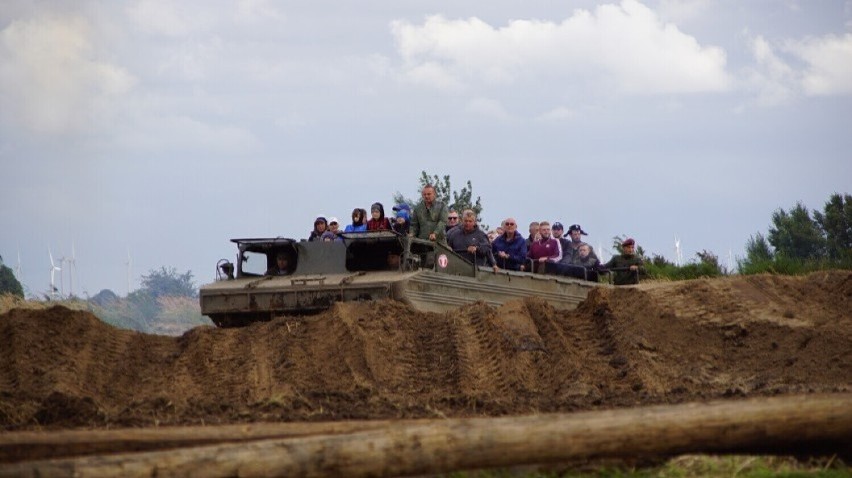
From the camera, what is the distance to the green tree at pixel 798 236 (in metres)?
47.8

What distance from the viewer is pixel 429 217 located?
21938mm

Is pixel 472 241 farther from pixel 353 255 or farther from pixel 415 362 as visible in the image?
pixel 415 362

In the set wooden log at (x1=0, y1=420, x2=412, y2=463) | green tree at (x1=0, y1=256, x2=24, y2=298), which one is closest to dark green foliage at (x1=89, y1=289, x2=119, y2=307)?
green tree at (x1=0, y1=256, x2=24, y2=298)

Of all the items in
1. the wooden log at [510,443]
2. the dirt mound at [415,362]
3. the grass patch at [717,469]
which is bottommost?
the grass patch at [717,469]

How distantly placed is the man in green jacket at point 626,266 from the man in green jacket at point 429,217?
4538 mm

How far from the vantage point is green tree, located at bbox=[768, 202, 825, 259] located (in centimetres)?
4781

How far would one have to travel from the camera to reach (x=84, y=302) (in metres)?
33.5

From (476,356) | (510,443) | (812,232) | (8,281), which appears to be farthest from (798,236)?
(510,443)

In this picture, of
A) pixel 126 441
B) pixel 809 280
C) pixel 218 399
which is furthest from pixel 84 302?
pixel 126 441

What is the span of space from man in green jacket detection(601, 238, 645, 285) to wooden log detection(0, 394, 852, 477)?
15.7m

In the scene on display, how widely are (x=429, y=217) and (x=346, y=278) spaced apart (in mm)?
2829

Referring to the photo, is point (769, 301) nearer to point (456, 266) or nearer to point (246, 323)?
point (456, 266)

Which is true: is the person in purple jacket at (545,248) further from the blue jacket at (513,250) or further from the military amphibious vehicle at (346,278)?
the military amphibious vehicle at (346,278)

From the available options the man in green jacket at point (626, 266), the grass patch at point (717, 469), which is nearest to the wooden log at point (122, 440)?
the grass patch at point (717, 469)
